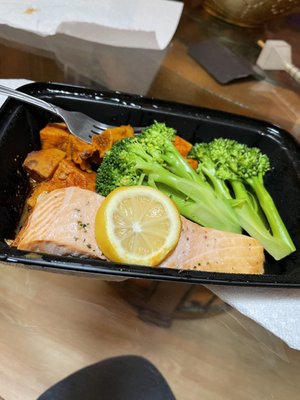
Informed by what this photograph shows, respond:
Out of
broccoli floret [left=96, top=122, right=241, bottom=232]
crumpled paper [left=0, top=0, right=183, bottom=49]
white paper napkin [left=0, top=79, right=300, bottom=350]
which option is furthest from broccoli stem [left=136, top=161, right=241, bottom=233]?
crumpled paper [left=0, top=0, right=183, bottom=49]

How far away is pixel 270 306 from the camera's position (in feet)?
3.33

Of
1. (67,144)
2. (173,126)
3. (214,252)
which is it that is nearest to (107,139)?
(67,144)

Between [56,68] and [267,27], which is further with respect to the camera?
[267,27]

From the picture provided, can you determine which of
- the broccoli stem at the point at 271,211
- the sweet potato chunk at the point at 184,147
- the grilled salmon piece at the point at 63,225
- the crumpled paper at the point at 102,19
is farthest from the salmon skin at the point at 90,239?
the crumpled paper at the point at 102,19

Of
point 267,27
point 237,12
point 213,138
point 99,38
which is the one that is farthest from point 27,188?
point 267,27

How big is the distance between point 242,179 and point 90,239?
567mm

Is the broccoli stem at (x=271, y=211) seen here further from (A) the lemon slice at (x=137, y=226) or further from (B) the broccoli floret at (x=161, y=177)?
(A) the lemon slice at (x=137, y=226)

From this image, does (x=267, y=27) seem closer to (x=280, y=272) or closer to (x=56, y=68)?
(x=56, y=68)

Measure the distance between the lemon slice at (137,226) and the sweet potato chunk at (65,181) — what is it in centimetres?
20

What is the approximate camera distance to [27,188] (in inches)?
46.6

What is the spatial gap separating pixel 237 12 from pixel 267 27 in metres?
0.26

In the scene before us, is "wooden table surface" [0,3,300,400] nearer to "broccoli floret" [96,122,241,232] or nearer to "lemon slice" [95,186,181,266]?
"lemon slice" [95,186,181,266]

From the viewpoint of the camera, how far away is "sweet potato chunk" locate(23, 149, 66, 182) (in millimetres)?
1149

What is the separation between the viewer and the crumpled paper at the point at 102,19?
4.88 ft
